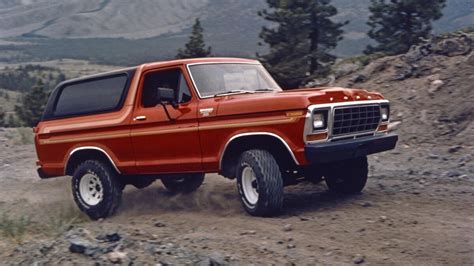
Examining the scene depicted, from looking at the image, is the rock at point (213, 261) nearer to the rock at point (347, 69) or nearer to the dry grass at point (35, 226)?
the dry grass at point (35, 226)

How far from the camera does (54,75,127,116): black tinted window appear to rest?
9.37 meters

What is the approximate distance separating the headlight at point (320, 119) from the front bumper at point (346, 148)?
192 mm

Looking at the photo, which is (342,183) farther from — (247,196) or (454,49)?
(454,49)

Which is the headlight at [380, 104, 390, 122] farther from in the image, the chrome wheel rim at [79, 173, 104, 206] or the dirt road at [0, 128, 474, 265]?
the chrome wheel rim at [79, 173, 104, 206]

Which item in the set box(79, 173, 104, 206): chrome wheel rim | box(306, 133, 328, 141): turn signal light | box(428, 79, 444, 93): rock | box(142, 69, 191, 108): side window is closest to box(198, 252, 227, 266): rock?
box(306, 133, 328, 141): turn signal light

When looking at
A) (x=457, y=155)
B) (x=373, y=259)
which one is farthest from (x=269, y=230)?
(x=457, y=155)

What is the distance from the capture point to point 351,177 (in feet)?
30.7

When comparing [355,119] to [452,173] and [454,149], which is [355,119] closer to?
[452,173]

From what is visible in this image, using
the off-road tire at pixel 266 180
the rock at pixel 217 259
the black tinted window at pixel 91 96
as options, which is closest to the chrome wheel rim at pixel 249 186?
the off-road tire at pixel 266 180

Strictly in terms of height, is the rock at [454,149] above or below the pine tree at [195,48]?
below

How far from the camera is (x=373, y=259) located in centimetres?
614

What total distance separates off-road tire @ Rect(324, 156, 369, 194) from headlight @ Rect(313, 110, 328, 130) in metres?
1.59

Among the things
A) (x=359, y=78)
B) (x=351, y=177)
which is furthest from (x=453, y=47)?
(x=351, y=177)

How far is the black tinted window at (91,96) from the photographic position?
937 centimetres
